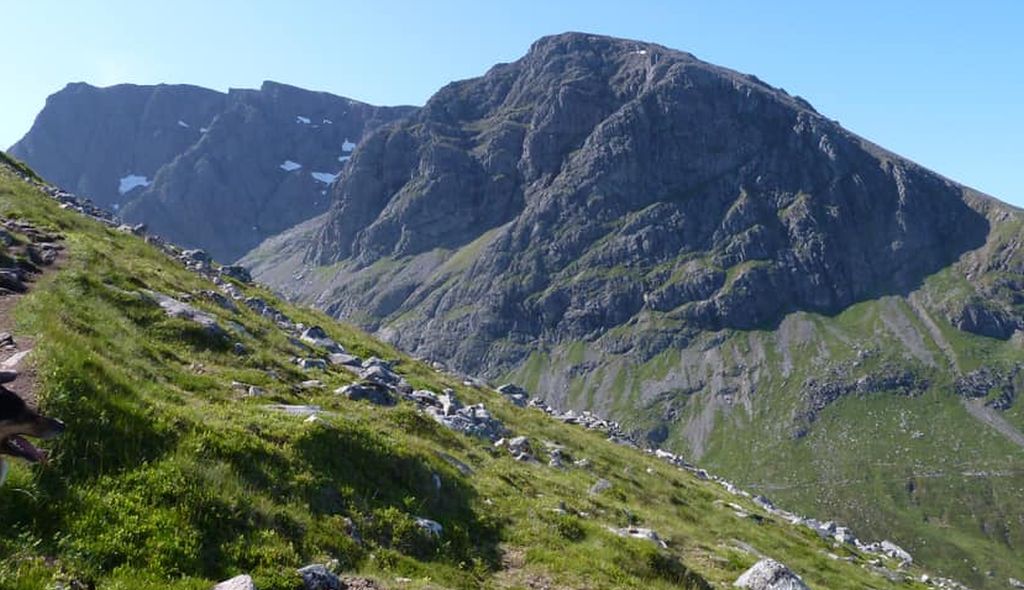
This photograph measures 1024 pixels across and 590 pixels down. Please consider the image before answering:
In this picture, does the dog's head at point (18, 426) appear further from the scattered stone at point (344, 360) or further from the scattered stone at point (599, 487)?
the scattered stone at point (344, 360)

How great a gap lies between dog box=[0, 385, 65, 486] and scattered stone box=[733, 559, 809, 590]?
17.1 m

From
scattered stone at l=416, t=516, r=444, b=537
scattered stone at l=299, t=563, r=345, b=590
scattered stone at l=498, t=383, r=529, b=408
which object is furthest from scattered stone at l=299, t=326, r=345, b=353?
scattered stone at l=299, t=563, r=345, b=590

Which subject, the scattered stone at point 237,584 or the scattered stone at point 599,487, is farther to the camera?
the scattered stone at point 599,487

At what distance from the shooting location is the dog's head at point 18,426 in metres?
8.23

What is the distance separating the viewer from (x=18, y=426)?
27.3ft

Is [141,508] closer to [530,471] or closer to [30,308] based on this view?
[30,308]

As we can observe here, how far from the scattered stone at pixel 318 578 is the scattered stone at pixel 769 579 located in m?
12.3

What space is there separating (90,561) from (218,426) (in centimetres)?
439

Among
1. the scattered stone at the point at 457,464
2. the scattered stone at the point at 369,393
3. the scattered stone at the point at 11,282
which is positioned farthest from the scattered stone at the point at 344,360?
the scattered stone at the point at 11,282

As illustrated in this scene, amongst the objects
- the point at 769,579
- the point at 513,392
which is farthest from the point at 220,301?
the point at 513,392

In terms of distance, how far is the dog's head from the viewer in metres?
8.23

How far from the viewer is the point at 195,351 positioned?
21.4 m

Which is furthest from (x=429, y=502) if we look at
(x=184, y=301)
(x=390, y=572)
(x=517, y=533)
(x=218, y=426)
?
(x=184, y=301)

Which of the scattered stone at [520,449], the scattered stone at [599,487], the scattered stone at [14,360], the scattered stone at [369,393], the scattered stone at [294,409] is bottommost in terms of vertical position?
the scattered stone at [599,487]
